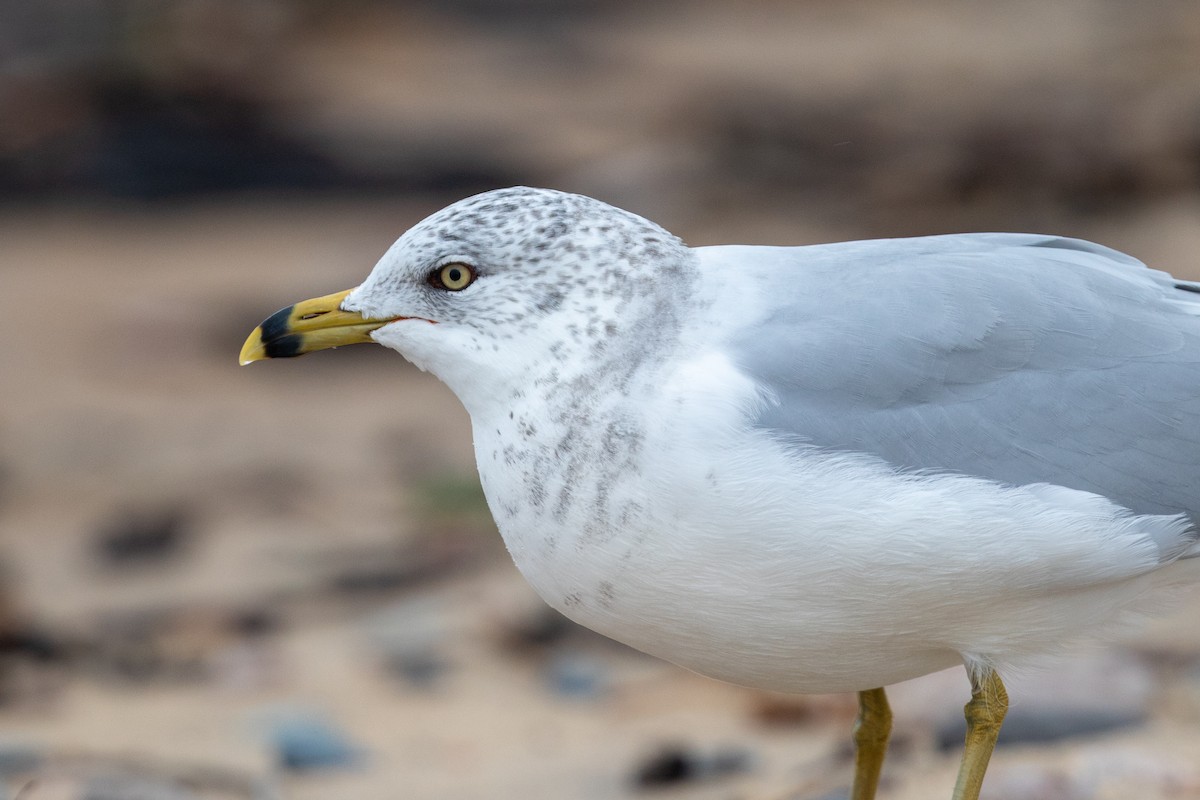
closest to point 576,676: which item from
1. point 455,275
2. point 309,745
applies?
point 309,745

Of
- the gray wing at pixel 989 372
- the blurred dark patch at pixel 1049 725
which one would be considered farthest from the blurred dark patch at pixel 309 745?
the gray wing at pixel 989 372

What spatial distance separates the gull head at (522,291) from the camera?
3254 mm

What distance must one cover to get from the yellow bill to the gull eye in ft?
0.54

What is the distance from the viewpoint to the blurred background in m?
5.44

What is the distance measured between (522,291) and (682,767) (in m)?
2.60

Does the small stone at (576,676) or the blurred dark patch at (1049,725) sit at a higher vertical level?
the blurred dark patch at (1049,725)

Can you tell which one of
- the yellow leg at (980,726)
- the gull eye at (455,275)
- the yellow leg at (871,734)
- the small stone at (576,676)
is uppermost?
the gull eye at (455,275)

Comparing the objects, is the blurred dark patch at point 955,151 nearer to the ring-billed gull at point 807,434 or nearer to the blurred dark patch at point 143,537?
the blurred dark patch at point 143,537

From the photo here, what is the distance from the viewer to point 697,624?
127 inches

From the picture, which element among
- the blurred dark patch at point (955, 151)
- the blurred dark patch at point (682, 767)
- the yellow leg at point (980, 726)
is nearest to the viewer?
the yellow leg at point (980, 726)

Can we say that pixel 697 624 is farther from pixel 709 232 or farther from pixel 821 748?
pixel 709 232

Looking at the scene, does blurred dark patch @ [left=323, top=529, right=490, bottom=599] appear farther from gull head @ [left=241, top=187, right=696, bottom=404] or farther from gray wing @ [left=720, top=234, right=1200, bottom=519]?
gray wing @ [left=720, top=234, right=1200, bottom=519]

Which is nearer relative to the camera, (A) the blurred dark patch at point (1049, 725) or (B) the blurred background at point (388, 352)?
(A) the blurred dark patch at point (1049, 725)

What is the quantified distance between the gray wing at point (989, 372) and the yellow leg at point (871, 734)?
101 centimetres
